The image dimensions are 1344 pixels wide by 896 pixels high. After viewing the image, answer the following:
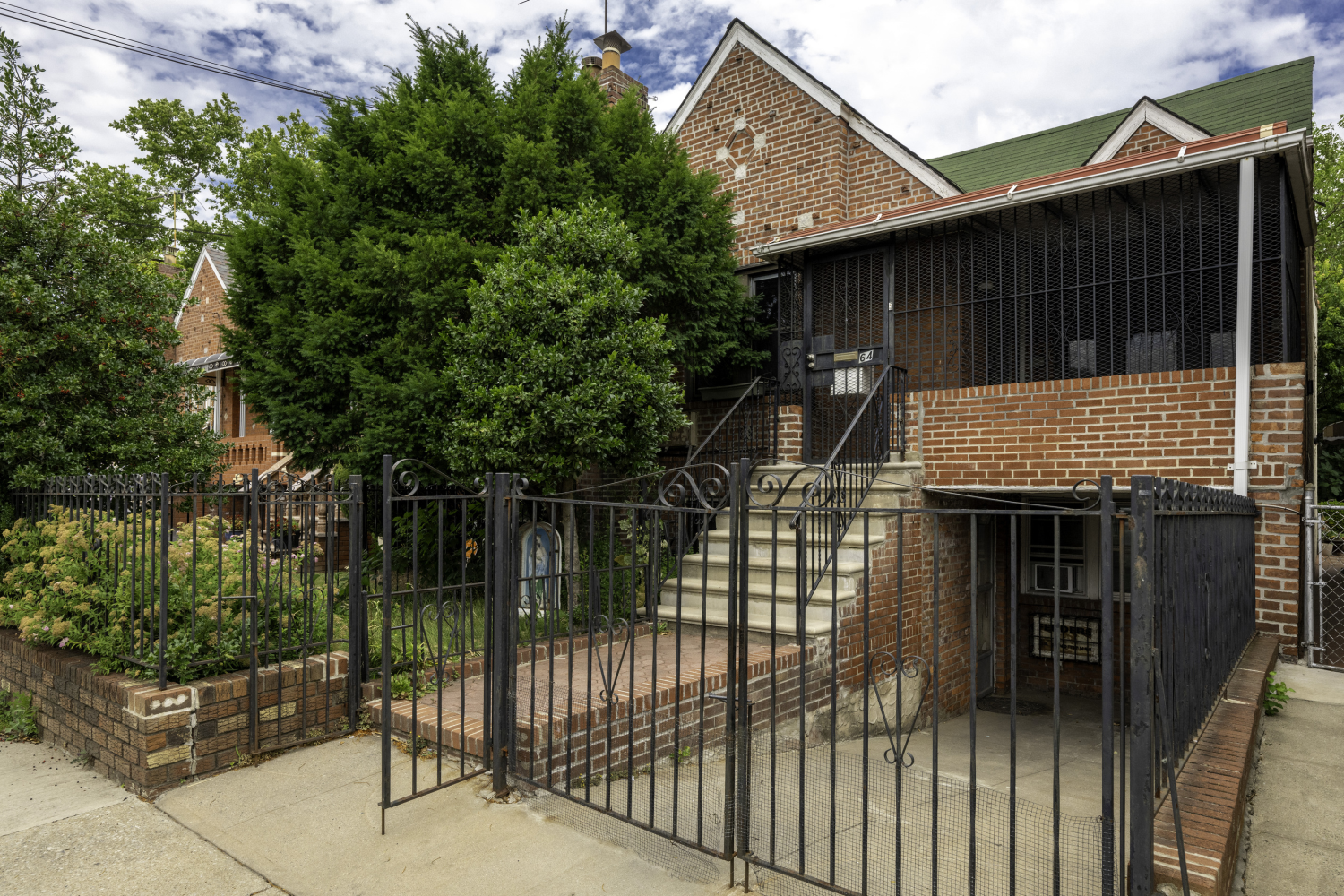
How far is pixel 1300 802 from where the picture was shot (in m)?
3.78

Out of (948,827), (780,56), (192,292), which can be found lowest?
(948,827)

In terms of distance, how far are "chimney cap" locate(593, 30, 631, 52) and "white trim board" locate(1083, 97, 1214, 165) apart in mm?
7151

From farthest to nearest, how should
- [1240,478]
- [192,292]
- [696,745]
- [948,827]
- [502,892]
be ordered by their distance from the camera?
[192,292]
[1240,478]
[696,745]
[948,827]
[502,892]

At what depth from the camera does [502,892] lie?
3.07 m

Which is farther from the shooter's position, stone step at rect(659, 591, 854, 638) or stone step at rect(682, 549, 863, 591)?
stone step at rect(682, 549, 863, 591)

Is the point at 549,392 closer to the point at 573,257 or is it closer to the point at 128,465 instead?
the point at 573,257

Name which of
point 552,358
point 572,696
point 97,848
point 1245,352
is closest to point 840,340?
point 1245,352

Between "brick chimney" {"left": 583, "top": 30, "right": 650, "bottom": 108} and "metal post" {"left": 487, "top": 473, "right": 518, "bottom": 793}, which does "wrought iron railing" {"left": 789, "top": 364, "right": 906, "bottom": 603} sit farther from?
"brick chimney" {"left": 583, "top": 30, "right": 650, "bottom": 108}

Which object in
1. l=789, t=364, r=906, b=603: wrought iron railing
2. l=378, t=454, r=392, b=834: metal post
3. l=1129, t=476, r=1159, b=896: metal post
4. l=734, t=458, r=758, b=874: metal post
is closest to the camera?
l=1129, t=476, r=1159, b=896: metal post

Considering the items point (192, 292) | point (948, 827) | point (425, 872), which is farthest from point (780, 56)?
point (192, 292)

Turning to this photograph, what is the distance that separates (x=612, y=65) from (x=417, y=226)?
6.64m

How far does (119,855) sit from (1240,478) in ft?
24.4

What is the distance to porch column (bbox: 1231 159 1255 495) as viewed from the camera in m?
5.97

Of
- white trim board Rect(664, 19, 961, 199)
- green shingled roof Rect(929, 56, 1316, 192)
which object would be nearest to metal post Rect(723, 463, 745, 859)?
white trim board Rect(664, 19, 961, 199)
